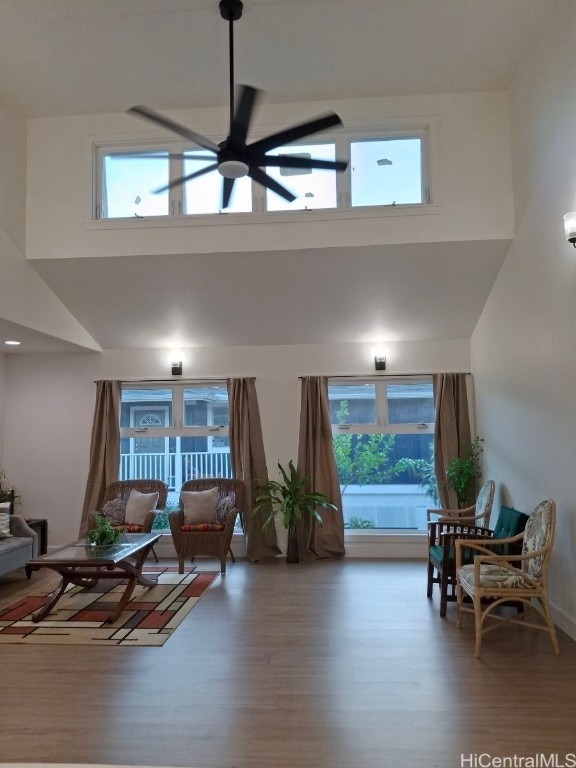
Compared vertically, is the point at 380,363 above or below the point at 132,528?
above

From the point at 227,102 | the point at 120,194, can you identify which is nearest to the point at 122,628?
the point at 120,194

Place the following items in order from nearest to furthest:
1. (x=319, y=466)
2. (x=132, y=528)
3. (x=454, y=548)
→ (x=454, y=548)
(x=132, y=528)
(x=319, y=466)

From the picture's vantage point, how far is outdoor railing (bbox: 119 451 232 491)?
715cm

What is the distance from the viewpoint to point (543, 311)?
Result: 4.44 m

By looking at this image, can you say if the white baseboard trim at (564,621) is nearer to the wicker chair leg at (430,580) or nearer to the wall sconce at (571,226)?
the wicker chair leg at (430,580)

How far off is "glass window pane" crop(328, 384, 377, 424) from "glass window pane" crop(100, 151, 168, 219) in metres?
2.98

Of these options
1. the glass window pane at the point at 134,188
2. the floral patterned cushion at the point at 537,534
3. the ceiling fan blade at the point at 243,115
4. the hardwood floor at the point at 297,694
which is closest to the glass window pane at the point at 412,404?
the hardwood floor at the point at 297,694

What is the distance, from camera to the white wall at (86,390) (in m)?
6.99

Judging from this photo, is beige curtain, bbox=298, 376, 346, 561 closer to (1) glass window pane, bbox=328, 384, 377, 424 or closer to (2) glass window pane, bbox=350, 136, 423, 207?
(1) glass window pane, bbox=328, 384, 377, 424

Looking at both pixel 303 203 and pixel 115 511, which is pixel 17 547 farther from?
pixel 303 203

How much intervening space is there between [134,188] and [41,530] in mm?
4001

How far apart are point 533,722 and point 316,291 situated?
169 inches

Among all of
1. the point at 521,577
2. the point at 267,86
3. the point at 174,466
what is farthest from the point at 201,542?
the point at 267,86

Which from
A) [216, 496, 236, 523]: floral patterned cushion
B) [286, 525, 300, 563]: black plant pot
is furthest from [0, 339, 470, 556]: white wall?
[286, 525, 300, 563]: black plant pot
